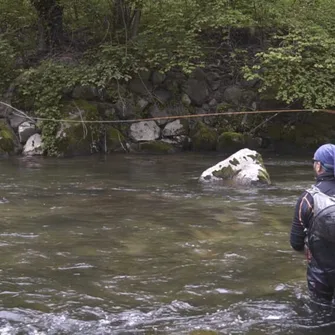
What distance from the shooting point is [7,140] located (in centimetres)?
1462

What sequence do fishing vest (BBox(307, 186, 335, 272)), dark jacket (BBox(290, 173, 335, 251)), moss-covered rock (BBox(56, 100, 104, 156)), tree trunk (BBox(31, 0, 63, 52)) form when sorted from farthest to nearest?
tree trunk (BBox(31, 0, 63, 52))
moss-covered rock (BBox(56, 100, 104, 156))
dark jacket (BBox(290, 173, 335, 251))
fishing vest (BBox(307, 186, 335, 272))

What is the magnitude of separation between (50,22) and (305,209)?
1471 cm

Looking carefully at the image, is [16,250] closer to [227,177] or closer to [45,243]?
[45,243]

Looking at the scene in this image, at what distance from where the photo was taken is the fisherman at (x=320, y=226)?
3930 mm

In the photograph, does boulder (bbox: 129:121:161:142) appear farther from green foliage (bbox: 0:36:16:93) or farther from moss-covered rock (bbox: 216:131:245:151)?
green foliage (bbox: 0:36:16:93)

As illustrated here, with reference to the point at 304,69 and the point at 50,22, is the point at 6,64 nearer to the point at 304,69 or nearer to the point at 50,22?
the point at 50,22

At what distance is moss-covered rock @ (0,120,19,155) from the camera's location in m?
14.5

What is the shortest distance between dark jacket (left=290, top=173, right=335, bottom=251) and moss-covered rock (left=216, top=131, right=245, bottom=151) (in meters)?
11.5

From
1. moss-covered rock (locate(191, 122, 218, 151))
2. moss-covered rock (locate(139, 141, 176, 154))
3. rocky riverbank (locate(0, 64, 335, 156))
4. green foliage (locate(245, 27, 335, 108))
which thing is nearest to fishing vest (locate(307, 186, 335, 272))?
green foliage (locate(245, 27, 335, 108))

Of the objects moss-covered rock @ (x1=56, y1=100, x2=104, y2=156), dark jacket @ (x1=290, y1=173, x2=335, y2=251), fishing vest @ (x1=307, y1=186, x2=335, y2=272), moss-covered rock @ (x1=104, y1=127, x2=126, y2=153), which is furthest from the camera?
moss-covered rock @ (x1=104, y1=127, x2=126, y2=153)

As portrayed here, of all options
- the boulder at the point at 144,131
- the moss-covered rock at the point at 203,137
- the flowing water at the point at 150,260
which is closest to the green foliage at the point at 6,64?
the boulder at the point at 144,131

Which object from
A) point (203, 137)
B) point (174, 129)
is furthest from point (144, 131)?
point (203, 137)

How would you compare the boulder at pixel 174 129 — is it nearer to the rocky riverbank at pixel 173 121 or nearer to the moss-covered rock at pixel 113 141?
the rocky riverbank at pixel 173 121

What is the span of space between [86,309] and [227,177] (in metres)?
6.46
